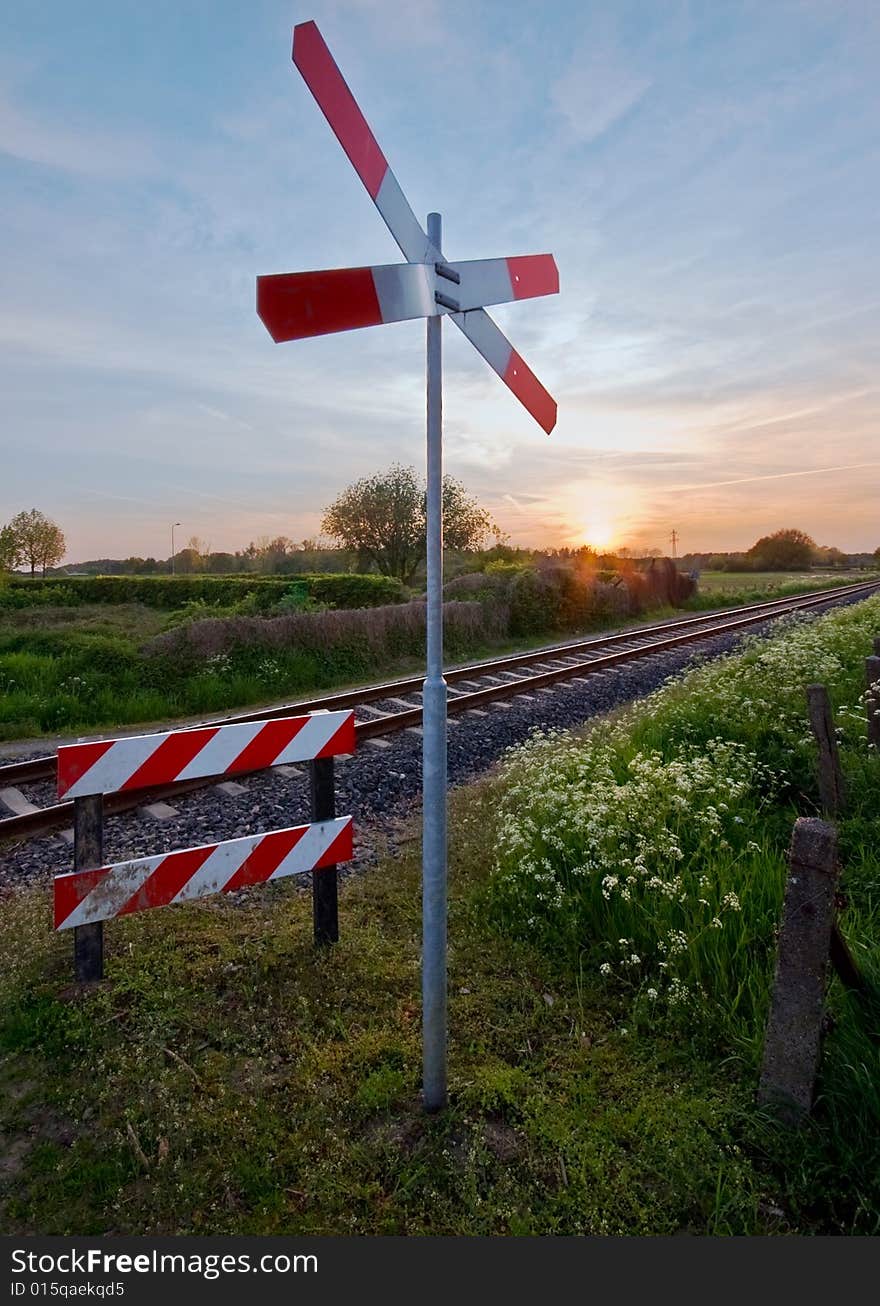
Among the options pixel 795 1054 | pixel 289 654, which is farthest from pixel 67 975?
pixel 289 654

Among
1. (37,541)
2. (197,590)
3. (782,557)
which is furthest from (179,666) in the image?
(782,557)

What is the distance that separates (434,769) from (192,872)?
1.79 meters

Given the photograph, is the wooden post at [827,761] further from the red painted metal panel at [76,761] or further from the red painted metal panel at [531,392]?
the red painted metal panel at [76,761]

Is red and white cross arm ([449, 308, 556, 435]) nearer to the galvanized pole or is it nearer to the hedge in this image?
the galvanized pole

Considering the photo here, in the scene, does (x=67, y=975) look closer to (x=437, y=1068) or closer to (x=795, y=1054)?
(x=437, y=1068)

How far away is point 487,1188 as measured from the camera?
8.00ft

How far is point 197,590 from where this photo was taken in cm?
2581

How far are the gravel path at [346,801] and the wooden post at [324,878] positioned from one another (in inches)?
38.2

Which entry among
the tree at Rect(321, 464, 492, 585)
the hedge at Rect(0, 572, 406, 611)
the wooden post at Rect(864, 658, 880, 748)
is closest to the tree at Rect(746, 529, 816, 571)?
the tree at Rect(321, 464, 492, 585)

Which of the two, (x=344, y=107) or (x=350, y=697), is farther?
(x=350, y=697)

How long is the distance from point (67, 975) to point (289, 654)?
30.0 ft

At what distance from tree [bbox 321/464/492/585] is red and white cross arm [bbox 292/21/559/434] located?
29695mm

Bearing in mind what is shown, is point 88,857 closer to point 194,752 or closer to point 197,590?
point 194,752

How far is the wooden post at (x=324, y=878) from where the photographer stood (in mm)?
3783
